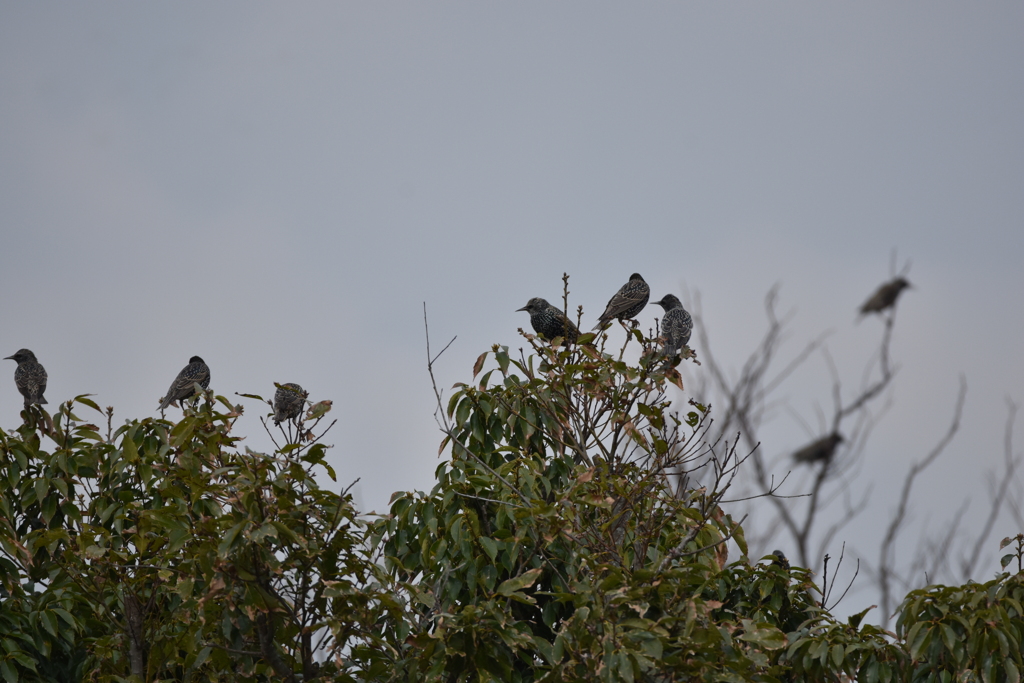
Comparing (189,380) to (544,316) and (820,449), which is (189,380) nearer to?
(544,316)

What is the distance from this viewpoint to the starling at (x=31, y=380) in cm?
909

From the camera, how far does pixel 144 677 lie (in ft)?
15.5

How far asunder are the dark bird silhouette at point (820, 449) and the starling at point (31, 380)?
8.75 meters

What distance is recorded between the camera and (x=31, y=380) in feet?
29.9

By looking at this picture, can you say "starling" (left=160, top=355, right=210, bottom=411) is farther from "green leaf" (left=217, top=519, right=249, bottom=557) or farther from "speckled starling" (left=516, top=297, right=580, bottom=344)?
"green leaf" (left=217, top=519, right=249, bottom=557)

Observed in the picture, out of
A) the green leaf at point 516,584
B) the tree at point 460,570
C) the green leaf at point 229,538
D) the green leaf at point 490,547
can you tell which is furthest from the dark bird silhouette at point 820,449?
the green leaf at point 229,538

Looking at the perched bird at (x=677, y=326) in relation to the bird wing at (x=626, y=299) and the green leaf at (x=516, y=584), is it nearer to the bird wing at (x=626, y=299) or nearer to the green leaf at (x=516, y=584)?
the bird wing at (x=626, y=299)

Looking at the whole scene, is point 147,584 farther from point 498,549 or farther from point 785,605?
point 785,605

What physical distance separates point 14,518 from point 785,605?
4.41 m

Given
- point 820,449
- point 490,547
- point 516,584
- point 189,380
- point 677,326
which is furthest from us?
point 820,449

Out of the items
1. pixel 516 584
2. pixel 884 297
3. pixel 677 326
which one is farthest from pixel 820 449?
pixel 516 584

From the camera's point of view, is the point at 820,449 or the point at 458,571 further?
the point at 820,449

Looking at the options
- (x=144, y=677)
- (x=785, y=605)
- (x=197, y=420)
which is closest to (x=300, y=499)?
(x=197, y=420)

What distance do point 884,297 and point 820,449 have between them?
2.84 m
